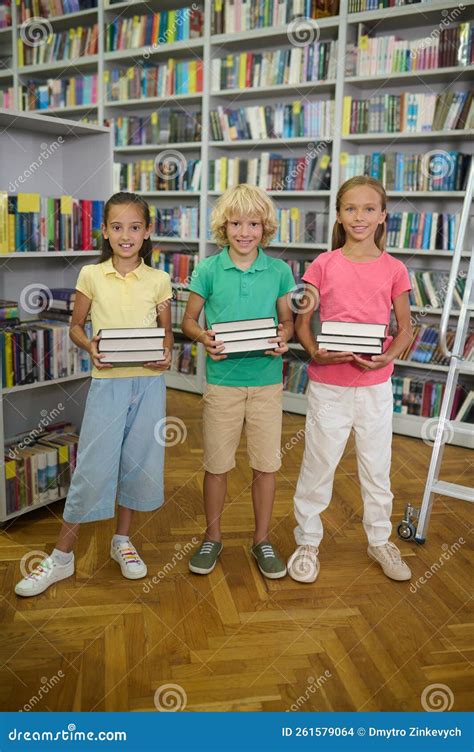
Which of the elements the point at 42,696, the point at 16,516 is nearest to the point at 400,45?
the point at 16,516

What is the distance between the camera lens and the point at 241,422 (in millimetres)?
2137

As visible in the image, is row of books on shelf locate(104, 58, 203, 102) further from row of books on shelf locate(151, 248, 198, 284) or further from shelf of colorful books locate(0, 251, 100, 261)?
shelf of colorful books locate(0, 251, 100, 261)

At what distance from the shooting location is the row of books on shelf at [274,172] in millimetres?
4086

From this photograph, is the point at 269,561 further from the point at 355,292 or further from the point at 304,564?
the point at 355,292

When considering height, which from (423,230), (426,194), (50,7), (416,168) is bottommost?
(423,230)

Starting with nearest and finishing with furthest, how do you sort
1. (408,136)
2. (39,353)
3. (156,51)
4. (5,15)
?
(39,353), (408,136), (156,51), (5,15)

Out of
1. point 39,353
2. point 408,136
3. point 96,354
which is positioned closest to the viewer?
point 96,354

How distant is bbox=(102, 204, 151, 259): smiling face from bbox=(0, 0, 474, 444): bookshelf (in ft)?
7.28

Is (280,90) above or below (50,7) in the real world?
below

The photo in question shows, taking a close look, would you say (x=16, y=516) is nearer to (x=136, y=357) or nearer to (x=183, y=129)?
(x=136, y=357)

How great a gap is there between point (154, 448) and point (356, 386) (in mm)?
646

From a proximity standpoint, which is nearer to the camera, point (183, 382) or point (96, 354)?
Answer: point (96, 354)

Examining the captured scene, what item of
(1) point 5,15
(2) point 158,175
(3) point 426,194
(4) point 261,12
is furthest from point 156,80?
(3) point 426,194

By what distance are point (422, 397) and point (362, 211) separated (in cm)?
206
